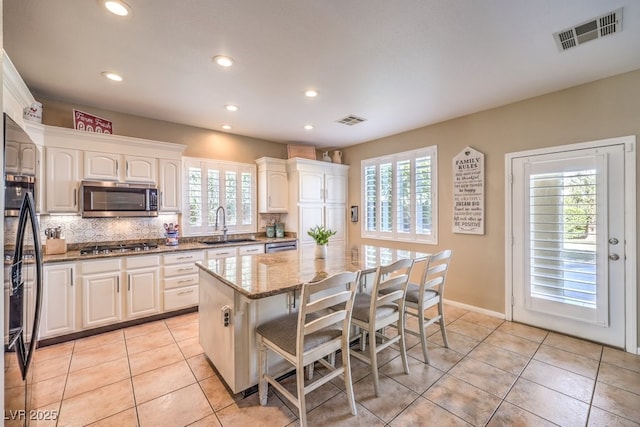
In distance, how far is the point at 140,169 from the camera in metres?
3.62

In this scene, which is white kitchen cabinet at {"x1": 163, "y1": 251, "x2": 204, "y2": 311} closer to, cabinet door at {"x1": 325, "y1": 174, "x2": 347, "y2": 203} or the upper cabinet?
the upper cabinet

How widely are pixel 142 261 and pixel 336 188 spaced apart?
11.0 ft

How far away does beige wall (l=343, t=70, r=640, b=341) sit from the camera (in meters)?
2.77

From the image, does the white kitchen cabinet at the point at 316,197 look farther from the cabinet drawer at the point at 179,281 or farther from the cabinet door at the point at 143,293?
the cabinet door at the point at 143,293

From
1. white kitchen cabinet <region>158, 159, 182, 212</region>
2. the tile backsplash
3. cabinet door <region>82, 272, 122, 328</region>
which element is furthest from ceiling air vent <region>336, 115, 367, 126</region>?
cabinet door <region>82, 272, 122, 328</region>

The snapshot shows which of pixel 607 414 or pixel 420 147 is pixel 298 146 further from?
pixel 607 414

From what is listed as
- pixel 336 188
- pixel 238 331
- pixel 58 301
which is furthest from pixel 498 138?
pixel 58 301

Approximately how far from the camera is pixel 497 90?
304cm

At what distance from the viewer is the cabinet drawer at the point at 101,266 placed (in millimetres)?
3014

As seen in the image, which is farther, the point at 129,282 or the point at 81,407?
the point at 129,282

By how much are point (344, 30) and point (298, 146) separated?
3148 millimetres

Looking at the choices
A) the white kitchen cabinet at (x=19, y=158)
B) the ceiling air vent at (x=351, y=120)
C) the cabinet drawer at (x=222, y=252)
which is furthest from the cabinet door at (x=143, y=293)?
the ceiling air vent at (x=351, y=120)


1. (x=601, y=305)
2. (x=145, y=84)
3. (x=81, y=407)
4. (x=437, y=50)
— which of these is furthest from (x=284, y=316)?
(x=601, y=305)

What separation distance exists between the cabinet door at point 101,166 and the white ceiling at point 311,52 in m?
0.50
